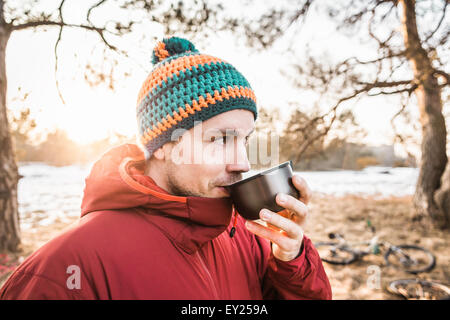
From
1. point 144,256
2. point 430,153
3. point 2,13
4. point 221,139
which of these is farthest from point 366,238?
point 2,13

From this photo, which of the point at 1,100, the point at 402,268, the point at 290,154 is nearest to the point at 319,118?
the point at 290,154

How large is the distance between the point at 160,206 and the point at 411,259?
603 cm

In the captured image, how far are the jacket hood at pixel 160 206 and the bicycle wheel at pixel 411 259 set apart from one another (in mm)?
5476

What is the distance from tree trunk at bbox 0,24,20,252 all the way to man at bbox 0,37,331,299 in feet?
14.7

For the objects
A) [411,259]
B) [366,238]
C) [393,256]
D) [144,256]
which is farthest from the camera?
[366,238]

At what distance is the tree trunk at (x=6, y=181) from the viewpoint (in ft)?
14.3

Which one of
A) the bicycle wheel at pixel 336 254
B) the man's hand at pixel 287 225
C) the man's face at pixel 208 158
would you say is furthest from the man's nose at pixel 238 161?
the bicycle wheel at pixel 336 254

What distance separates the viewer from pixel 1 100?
4.26 m

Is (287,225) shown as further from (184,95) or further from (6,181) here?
(6,181)

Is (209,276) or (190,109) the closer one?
(209,276)

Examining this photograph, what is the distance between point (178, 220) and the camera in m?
1.12

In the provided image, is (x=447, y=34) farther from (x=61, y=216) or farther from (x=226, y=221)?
(x=61, y=216)

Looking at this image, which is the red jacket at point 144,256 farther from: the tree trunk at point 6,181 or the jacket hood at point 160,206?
the tree trunk at point 6,181

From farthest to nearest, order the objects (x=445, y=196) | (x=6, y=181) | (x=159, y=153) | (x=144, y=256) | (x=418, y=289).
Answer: (x=445, y=196)
(x=6, y=181)
(x=418, y=289)
(x=159, y=153)
(x=144, y=256)
